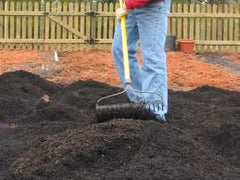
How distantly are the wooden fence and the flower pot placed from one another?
526mm

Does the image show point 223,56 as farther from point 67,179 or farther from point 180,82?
point 67,179

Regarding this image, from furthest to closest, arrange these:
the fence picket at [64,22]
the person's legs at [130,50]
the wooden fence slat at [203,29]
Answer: the wooden fence slat at [203,29]
the fence picket at [64,22]
the person's legs at [130,50]

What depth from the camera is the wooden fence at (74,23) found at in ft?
Answer: 48.3

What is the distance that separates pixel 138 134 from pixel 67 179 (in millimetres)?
803

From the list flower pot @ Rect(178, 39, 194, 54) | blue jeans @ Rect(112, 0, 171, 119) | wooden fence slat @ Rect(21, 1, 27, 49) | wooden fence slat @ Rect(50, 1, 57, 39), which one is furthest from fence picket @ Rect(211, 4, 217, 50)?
blue jeans @ Rect(112, 0, 171, 119)

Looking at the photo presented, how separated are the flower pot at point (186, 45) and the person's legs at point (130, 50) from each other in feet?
27.7

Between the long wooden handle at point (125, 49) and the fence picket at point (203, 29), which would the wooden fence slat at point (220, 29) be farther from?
the long wooden handle at point (125, 49)

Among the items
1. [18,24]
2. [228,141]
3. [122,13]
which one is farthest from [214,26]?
[228,141]

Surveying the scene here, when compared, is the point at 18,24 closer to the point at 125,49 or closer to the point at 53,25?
the point at 53,25

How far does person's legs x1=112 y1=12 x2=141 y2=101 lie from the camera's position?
5891 millimetres

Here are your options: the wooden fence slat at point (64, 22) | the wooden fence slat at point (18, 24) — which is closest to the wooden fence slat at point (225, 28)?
the wooden fence slat at point (64, 22)

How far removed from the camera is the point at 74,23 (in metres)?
14.8

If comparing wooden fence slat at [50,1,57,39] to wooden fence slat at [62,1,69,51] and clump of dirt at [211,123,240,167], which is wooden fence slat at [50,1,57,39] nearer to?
wooden fence slat at [62,1,69,51]

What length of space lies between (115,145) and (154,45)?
1.69 meters
